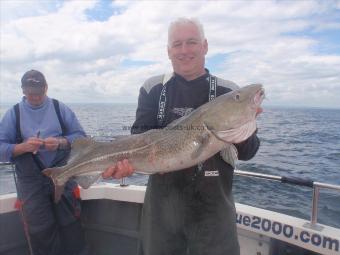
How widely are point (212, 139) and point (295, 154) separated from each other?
60.0ft

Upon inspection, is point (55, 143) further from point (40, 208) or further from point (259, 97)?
point (259, 97)

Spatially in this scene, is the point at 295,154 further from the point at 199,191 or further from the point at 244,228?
the point at 199,191

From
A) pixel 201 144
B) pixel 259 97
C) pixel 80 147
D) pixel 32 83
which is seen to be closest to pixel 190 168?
pixel 201 144

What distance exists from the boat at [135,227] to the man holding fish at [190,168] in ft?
2.41

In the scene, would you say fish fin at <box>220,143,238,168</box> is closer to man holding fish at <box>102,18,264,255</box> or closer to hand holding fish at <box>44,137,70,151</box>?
man holding fish at <box>102,18,264,255</box>

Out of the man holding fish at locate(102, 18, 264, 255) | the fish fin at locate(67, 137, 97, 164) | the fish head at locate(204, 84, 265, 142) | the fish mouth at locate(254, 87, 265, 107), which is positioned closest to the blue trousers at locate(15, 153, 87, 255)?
the fish fin at locate(67, 137, 97, 164)

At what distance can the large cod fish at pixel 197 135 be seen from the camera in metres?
3.48

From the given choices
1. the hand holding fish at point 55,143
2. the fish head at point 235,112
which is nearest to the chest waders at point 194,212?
the fish head at point 235,112

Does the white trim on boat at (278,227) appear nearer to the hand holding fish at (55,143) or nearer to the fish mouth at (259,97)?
the hand holding fish at (55,143)

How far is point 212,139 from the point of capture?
11.5 ft

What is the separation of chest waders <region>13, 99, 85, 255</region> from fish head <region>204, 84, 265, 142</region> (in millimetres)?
2389

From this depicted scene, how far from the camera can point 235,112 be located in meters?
3.54

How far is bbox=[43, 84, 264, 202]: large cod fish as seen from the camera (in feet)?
11.4

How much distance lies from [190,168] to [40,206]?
2.31m
